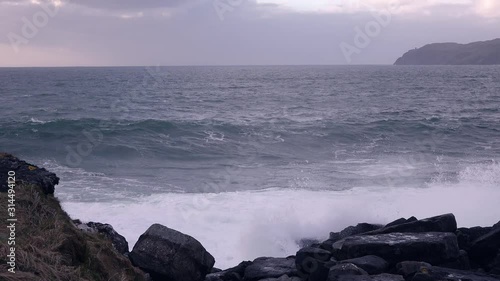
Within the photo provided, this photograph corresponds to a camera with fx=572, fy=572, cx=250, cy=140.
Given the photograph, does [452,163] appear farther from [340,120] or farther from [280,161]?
[340,120]

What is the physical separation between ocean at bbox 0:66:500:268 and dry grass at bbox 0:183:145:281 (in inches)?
190

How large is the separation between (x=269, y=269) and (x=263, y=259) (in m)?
0.58

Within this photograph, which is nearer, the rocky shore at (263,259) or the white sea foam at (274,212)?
the rocky shore at (263,259)

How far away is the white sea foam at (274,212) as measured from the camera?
1275 centimetres

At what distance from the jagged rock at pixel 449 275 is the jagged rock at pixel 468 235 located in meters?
1.48

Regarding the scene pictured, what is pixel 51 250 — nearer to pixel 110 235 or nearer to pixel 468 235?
pixel 110 235

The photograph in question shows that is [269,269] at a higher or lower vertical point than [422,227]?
lower

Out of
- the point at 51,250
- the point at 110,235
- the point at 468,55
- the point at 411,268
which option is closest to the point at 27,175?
the point at 110,235

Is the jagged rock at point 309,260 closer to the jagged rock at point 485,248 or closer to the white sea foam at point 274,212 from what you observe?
the jagged rock at point 485,248

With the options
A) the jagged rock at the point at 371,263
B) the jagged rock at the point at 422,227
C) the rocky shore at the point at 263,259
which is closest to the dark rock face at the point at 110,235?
the rocky shore at the point at 263,259

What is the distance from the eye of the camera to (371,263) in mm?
7637

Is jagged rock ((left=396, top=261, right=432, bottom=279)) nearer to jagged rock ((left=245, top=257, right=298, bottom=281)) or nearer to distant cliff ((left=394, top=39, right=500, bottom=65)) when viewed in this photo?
jagged rock ((left=245, top=257, right=298, bottom=281))

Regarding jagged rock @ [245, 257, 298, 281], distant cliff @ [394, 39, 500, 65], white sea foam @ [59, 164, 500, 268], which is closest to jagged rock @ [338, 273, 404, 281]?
jagged rock @ [245, 257, 298, 281]

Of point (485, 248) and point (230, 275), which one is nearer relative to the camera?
point (230, 275)
